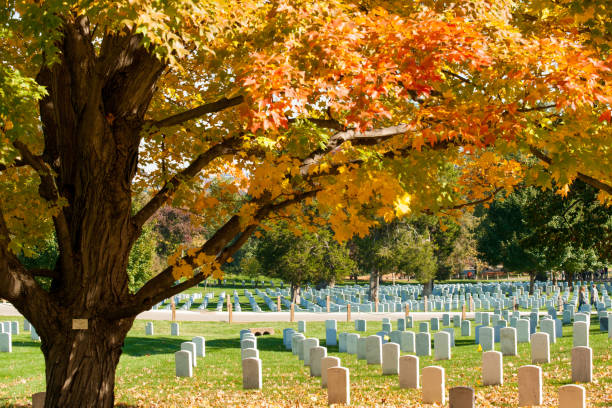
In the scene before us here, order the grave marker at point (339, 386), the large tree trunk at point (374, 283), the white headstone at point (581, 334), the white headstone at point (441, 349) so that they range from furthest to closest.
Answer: the large tree trunk at point (374, 283)
the white headstone at point (441, 349)
the white headstone at point (581, 334)
the grave marker at point (339, 386)

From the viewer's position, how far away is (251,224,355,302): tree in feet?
128

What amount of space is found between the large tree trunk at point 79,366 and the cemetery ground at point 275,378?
360cm

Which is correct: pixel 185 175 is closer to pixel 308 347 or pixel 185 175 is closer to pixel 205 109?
pixel 205 109

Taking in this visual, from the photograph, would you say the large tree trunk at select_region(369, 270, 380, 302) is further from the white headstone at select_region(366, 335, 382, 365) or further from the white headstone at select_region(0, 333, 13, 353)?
the white headstone at select_region(366, 335, 382, 365)

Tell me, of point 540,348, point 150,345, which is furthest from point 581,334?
point 150,345

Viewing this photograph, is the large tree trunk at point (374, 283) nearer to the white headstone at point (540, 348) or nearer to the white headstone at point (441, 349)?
the white headstone at point (441, 349)

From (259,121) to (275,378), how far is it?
383 inches

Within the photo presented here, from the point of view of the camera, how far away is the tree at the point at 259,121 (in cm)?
564

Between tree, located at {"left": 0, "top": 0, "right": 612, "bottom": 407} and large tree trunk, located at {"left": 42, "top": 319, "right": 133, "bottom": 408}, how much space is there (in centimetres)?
2

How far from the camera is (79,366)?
6.96 metres

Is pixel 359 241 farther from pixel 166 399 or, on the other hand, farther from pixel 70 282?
pixel 70 282

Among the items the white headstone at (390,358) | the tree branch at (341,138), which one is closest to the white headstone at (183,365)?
the white headstone at (390,358)

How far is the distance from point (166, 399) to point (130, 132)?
620 centimetres

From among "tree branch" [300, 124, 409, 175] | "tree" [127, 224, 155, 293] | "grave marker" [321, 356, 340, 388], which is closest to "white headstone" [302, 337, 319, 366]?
"grave marker" [321, 356, 340, 388]
